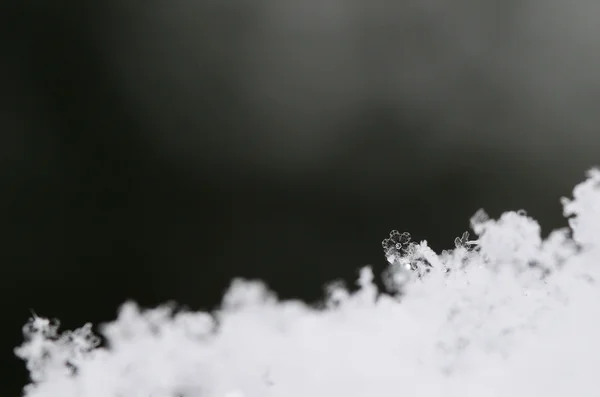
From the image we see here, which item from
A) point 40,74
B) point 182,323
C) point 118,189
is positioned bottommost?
point 182,323

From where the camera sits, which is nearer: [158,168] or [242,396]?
[242,396]

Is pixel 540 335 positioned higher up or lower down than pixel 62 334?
lower down

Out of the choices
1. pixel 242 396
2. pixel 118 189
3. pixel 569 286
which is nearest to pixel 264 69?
pixel 118 189

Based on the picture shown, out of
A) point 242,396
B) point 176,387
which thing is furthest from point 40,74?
point 242,396

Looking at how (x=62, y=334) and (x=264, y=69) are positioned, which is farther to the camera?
(x=264, y=69)

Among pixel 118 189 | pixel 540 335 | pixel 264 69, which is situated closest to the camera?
pixel 540 335

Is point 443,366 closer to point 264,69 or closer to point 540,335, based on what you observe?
point 540,335

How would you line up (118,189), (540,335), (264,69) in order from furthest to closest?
(264,69) < (118,189) < (540,335)

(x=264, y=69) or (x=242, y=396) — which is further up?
(x=264, y=69)

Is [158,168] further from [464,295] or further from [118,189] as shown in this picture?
[464,295]
